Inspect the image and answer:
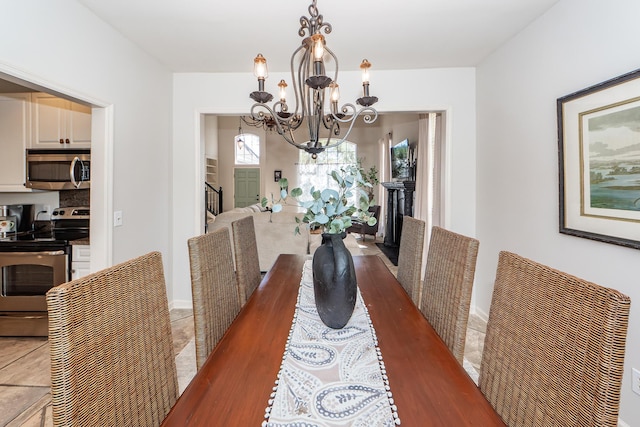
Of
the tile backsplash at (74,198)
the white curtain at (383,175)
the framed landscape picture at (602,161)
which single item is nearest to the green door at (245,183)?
the white curtain at (383,175)

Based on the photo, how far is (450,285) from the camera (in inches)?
55.1

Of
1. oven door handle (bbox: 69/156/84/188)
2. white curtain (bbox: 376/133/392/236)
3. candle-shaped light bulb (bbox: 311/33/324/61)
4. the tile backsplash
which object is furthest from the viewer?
white curtain (bbox: 376/133/392/236)

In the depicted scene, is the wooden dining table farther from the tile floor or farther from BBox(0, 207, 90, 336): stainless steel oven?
BBox(0, 207, 90, 336): stainless steel oven

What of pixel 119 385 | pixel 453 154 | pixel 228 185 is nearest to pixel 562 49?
pixel 453 154

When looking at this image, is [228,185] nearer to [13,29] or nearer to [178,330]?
[178,330]

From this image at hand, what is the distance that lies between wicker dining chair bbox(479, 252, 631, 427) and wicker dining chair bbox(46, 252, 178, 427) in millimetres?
1005

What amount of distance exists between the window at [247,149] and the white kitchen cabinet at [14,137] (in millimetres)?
6252

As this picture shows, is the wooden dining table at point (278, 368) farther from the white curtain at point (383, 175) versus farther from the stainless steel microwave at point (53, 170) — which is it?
the white curtain at point (383, 175)

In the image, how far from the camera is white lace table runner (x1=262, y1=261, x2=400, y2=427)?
0.73 m

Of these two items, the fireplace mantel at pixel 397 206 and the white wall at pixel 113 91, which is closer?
the white wall at pixel 113 91

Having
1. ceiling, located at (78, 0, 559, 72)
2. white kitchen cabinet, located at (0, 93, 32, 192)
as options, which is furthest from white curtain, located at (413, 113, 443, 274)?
white kitchen cabinet, located at (0, 93, 32, 192)

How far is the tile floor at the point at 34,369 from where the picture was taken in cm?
181

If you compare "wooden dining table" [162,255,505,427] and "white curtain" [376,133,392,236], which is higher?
"white curtain" [376,133,392,236]

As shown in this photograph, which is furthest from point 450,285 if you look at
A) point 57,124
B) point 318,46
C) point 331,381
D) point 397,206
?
point 397,206
